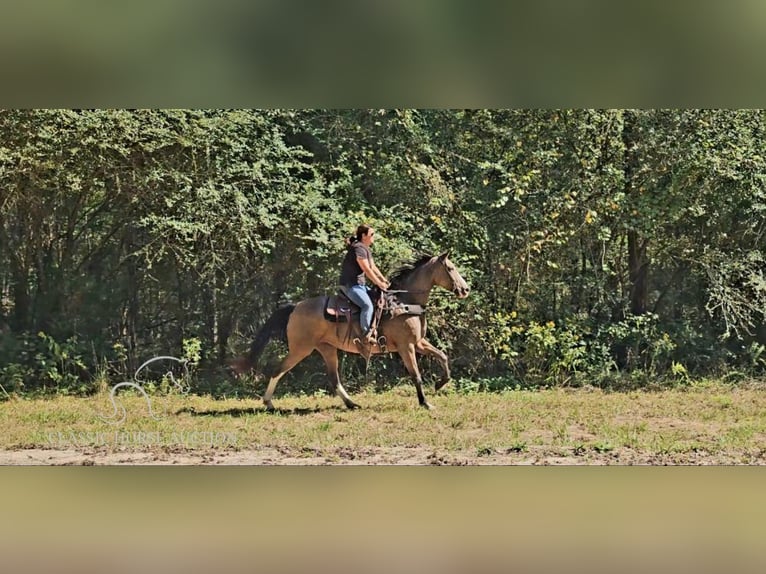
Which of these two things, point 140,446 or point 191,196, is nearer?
point 140,446

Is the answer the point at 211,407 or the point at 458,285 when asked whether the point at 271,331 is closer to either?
the point at 211,407

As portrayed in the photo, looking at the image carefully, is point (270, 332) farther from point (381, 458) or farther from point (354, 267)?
point (381, 458)

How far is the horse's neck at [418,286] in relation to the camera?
7637mm

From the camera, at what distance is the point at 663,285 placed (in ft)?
27.5

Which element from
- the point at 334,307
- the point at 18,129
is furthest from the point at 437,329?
the point at 18,129

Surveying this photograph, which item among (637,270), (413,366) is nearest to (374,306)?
(413,366)

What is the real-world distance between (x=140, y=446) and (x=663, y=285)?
5.21 m

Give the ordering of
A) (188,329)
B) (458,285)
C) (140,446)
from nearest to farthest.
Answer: (140,446) < (458,285) < (188,329)

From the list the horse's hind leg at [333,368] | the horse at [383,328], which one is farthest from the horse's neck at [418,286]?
the horse's hind leg at [333,368]

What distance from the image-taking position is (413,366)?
299 inches

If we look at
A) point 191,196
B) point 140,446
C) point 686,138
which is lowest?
point 140,446

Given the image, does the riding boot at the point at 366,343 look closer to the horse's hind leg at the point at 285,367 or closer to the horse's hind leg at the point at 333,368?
the horse's hind leg at the point at 333,368

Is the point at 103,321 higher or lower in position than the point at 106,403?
higher

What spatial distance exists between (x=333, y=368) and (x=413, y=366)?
75 cm
